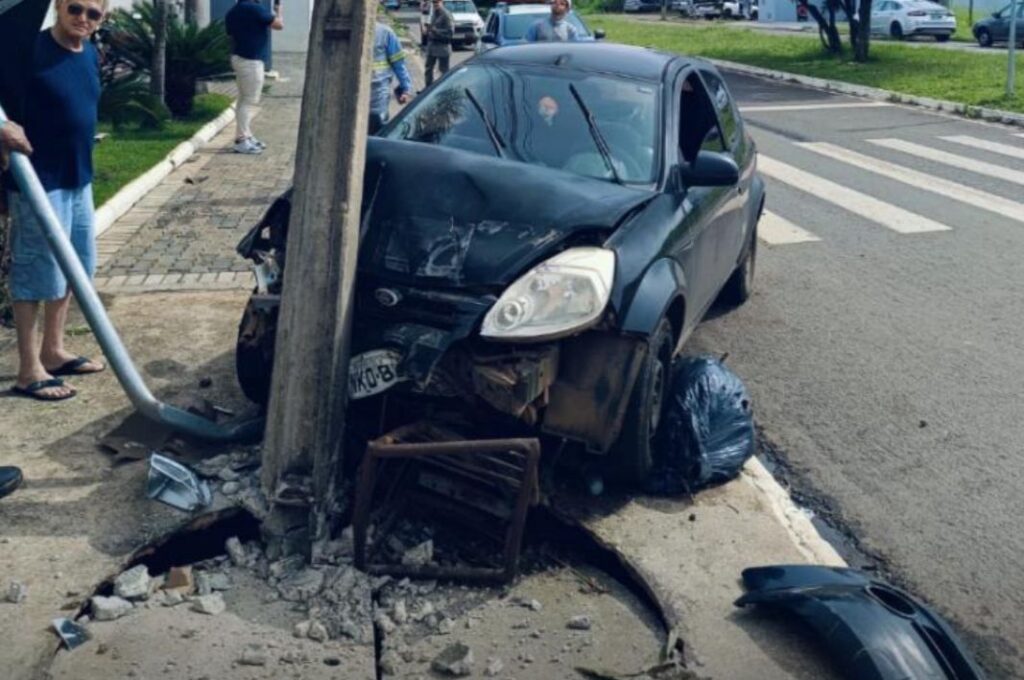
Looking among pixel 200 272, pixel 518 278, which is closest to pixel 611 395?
pixel 518 278

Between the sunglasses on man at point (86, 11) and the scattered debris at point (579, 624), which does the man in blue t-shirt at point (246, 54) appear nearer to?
the sunglasses on man at point (86, 11)

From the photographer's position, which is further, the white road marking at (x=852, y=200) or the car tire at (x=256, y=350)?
the white road marking at (x=852, y=200)

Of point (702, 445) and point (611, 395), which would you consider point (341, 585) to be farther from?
point (702, 445)

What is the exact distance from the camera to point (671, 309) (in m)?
5.68

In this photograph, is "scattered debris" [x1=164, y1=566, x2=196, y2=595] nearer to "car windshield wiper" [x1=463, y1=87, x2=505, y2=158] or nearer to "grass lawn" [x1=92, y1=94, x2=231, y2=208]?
"car windshield wiper" [x1=463, y1=87, x2=505, y2=158]

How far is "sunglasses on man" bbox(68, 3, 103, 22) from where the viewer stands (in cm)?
585

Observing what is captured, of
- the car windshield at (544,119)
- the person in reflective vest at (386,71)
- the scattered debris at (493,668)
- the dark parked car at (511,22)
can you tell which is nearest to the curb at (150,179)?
the person in reflective vest at (386,71)

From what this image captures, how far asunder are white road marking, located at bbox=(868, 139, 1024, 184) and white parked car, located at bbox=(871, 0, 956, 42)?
1093 inches

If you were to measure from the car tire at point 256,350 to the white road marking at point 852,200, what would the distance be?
265 inches

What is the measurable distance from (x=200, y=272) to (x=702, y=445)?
180 inches

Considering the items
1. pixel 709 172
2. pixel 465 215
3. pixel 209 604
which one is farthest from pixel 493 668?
pixel 709 172

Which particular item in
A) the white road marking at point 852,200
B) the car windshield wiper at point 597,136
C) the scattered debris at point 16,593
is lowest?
the scattered debris at point 16,593

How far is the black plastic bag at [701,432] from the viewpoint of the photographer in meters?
5.48

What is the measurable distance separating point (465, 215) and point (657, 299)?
0.84m
